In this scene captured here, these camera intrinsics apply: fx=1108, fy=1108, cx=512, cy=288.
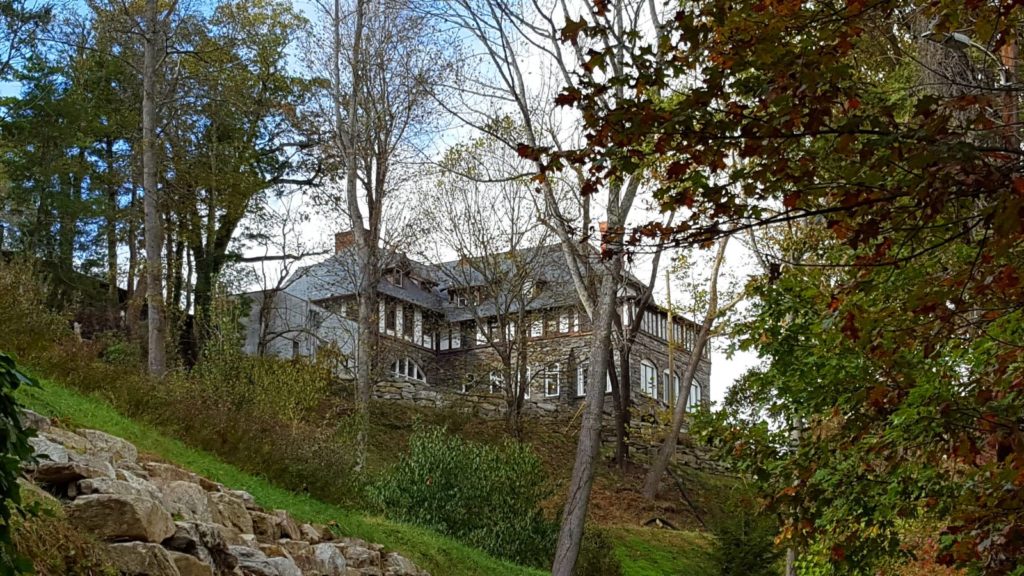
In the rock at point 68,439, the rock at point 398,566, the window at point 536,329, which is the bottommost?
the rock at point 398,566

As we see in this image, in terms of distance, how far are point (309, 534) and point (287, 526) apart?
49 cm

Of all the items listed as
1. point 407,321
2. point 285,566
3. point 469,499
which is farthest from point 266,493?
point 407,321

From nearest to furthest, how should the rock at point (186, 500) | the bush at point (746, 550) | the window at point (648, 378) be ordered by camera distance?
the rock at point (186, 500), the bush at point (746, 550), the window at point (648, 378)

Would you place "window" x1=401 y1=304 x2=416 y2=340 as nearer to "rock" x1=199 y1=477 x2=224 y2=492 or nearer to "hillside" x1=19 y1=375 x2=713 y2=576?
"hillside" x1=19 y1=375 x2=713 y2=576

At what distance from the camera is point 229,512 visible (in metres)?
9.96

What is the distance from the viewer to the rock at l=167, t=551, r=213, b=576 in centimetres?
778

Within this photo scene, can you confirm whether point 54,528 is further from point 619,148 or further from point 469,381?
point 469,381

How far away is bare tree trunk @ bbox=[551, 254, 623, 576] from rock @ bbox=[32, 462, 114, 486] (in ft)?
22.2

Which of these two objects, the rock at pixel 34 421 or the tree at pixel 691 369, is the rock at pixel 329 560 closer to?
the rock at pixel 34 421

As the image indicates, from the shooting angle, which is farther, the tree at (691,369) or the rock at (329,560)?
the tree at (691,369)

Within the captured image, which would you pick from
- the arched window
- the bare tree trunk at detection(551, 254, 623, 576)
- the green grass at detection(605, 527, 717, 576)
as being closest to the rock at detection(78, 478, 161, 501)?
the bare tree trunk at detection(551, 254, 623, 576)

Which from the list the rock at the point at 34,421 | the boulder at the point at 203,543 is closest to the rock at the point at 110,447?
the rock at the point at 34,421

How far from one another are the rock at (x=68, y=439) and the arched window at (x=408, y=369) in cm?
2957

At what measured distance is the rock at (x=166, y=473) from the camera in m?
9.88
